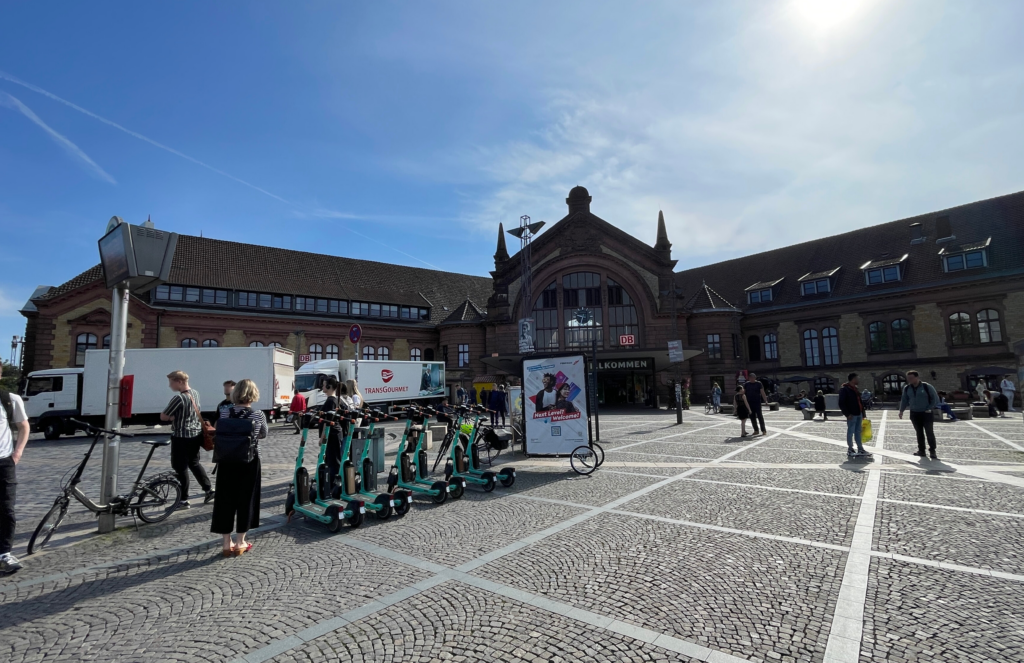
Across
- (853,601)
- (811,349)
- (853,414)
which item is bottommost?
(853,601)

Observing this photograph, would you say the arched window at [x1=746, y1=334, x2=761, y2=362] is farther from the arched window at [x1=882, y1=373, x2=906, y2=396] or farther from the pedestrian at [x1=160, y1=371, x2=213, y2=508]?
the pedestrian at [x1=160, y1=371, x2=213, y2=508]

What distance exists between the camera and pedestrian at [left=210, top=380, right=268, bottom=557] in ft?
17.6

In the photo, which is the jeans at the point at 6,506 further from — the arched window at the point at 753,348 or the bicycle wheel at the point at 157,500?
the arched window at the point at 753,348

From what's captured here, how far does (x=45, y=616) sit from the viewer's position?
4043 millimetres

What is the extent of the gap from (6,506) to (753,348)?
47.8m

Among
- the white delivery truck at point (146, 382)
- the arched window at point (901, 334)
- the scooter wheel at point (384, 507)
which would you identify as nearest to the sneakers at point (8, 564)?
the scooter wheel at point (384, 507)

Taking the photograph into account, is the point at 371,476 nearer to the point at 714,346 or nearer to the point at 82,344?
the point at 82,344

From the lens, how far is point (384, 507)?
21.9ft

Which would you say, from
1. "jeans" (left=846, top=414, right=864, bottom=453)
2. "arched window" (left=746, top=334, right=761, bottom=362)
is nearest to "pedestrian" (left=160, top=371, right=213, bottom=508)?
"jeans" (left=846, top=414, right=864, bottom=453)

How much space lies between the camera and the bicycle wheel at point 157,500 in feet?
21.8

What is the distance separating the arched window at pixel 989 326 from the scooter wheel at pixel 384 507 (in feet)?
139

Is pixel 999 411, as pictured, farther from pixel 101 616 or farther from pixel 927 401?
pixel 101 616

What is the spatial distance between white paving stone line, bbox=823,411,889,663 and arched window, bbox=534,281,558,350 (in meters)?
35.0

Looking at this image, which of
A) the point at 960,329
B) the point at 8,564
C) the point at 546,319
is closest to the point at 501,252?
the point at 546,319
